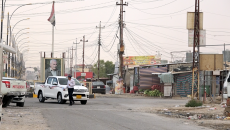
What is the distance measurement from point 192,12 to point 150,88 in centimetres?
1643

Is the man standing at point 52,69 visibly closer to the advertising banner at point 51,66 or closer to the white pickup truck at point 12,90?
the advertising banner at point 51,66

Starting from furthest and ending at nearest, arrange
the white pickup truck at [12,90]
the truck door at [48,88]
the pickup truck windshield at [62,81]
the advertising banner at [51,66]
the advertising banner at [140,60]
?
the advertising banner at [140,60]
the advertising banner at [51,66]
the truck door at [48,88]
the pickup truck windshield at [62,81]
the white pickup truck at [12,90]

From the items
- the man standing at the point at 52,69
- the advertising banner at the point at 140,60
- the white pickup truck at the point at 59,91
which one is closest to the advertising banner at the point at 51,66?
the man standing at the point at 52,69

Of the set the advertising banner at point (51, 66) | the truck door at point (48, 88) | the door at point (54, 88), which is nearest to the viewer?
the door at point (54, 88)

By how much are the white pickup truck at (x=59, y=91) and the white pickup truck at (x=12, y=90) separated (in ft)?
12.9

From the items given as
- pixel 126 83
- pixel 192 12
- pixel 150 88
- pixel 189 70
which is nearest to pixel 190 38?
pixel 192 12

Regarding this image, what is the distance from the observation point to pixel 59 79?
24625mm

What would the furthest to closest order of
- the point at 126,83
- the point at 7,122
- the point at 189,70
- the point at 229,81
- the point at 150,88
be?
the point at 126,83
the point at 150,88
the point at 189,70
the point at 229,81
the point at 7,122

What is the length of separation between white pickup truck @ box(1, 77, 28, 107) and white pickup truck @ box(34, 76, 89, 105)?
3.93 meters

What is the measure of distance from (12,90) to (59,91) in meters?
5.48

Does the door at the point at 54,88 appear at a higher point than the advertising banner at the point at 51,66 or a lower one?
lower

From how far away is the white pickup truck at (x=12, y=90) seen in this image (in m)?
18.3

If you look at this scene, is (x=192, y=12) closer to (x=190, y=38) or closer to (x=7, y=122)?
(x=190, y=38)

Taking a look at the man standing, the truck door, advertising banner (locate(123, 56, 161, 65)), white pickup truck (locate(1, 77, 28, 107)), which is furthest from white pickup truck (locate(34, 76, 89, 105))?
advertising banner (locate(123, 56, 161, 65))
